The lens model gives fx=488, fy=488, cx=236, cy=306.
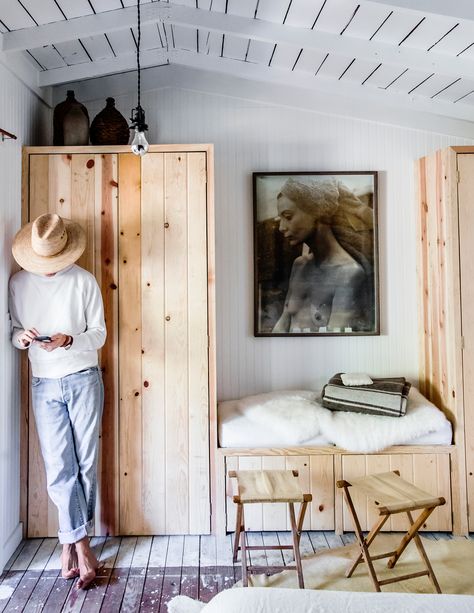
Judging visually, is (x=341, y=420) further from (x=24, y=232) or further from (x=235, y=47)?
(x=235, y=47)

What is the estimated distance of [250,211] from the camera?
317cm

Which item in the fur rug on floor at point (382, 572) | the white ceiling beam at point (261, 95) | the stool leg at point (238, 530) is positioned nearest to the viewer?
the fur rug on floor at point (382, 572)

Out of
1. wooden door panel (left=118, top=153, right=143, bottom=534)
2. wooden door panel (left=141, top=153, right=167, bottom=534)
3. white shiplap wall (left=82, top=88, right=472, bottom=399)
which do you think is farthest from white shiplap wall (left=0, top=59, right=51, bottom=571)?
white shiplap wall (left=82, top=88, right=472, bottom=399)

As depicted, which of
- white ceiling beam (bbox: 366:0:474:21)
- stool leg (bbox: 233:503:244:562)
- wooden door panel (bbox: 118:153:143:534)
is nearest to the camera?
white ceiling beam (bbox: 366:0:474:21)

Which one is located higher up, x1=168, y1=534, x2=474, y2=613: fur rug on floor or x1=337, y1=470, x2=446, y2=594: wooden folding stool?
x1=337, y1=470, x2=446, y2=594: wooden folding stool

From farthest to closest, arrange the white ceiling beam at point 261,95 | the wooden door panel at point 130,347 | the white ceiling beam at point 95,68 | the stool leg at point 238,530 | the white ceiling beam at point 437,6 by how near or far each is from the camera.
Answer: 1. the white ceiling beam at point 261,95
2. the white ceiling beam at point 95,68
3. the wooden door panel at point 130,347
4. the stool leg at point 238,530
5. the white ceiling beam at point 437,6

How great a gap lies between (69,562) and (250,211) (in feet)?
7.22

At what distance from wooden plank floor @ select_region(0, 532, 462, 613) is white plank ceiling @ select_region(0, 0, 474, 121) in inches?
98.4

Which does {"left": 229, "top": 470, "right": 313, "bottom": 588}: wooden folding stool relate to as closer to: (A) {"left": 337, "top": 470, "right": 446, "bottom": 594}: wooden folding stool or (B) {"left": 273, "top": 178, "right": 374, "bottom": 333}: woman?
(A) {"left": 337, "top": 470, "right": 446, "bottom": 594}: wooden folding stool

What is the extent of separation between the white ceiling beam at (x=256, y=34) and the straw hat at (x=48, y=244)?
916 millimetres

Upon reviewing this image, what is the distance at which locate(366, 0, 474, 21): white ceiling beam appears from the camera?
1993mm

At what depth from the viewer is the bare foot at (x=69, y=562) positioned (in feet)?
7.42

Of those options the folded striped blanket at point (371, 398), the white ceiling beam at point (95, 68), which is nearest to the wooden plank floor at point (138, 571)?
the folded striped blanket at point (371, 398)

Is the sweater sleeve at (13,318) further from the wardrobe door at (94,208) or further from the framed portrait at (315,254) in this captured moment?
the framed portrait at (315,254)
